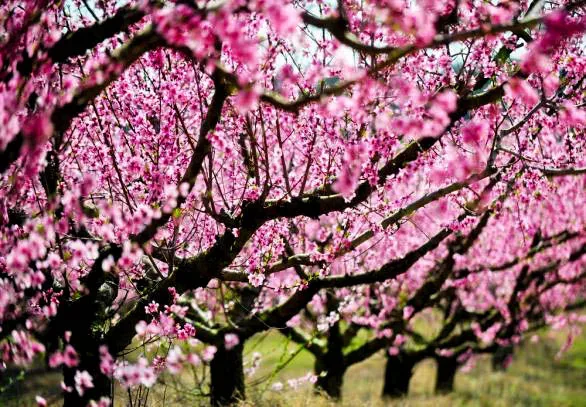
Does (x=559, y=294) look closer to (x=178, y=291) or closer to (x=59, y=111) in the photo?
(x=178, y=291)

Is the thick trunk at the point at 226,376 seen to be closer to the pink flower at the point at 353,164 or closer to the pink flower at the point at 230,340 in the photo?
the pink flower at the point at 230,340

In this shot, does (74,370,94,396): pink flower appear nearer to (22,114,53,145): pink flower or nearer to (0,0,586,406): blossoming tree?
(0,0,586,406): blossoming tree

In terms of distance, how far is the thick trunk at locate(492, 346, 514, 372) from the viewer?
21844 millimetres

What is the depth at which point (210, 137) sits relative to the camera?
15.2 feet

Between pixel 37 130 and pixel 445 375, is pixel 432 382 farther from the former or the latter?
pixel 37 130

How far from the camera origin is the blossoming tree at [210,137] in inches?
154

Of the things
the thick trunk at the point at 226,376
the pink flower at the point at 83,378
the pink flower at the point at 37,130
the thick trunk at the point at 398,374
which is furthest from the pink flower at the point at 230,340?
the thick trunk at the point at 398,374

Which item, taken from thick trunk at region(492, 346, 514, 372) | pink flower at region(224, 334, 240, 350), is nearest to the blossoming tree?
pink flower at region(224, 334, 240, 350)

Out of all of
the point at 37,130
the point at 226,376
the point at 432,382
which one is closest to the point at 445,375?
the point at 432,382

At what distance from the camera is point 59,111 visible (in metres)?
3.85

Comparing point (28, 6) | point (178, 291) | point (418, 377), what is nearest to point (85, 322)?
point (178, 291)

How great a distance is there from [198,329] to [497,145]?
213 inches

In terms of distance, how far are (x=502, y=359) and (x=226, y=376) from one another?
52.2ft

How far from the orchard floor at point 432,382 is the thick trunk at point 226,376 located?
315 millimetres
